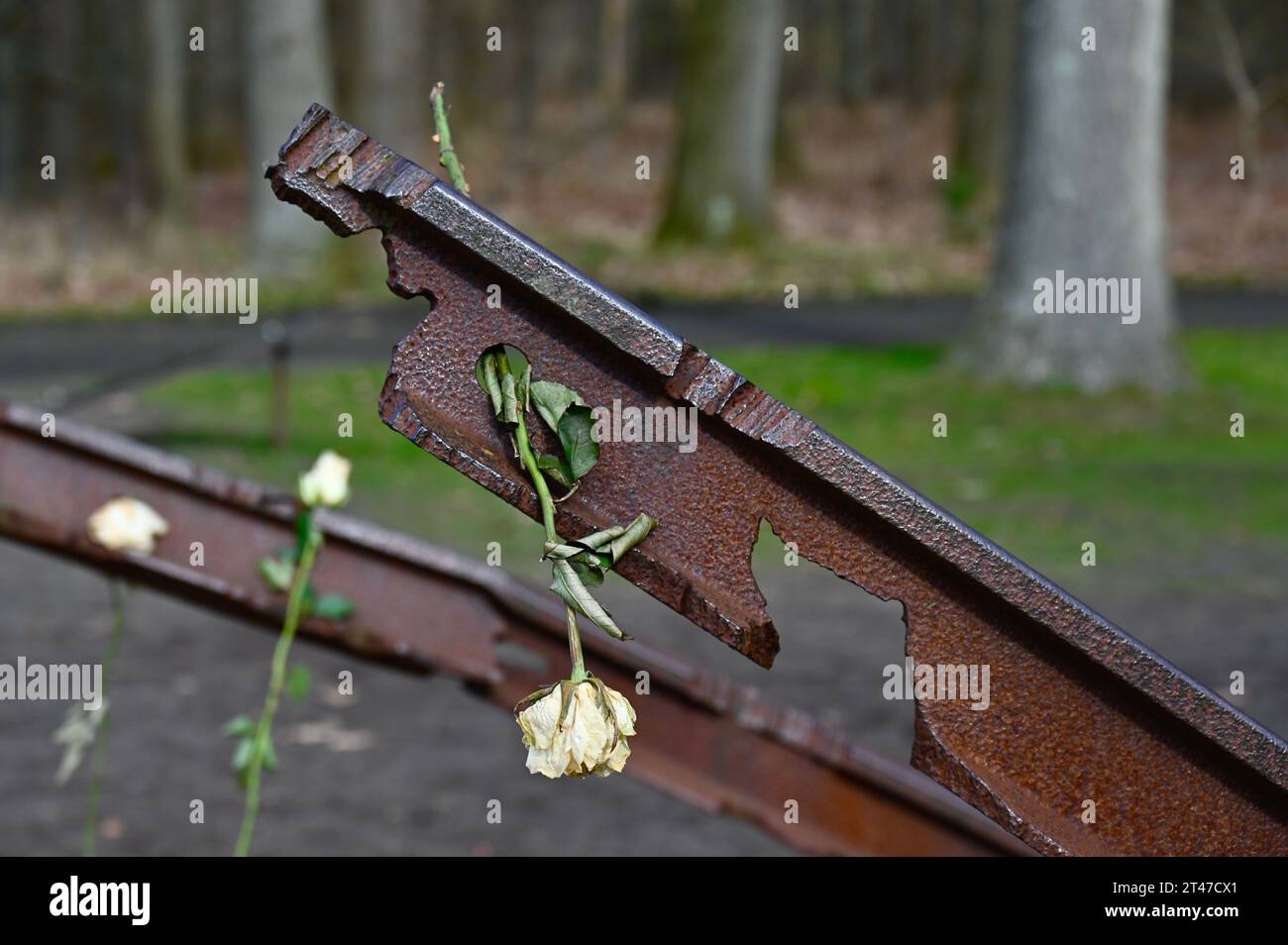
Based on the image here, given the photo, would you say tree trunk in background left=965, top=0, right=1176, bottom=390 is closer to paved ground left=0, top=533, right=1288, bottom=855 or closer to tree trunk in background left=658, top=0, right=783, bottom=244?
paved ground left=0, top=533, right=1288, bottom=855

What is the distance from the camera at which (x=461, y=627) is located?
9.42 ft

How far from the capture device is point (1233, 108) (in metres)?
38.2

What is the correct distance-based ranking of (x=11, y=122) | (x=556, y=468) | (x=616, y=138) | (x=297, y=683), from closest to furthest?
(x=556, y=468)
(x=297, y=683)
(x=11, y=122)
(x=616, y=138)

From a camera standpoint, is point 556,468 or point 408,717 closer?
point 556,468

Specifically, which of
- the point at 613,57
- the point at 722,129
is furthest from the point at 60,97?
the point at 613,57

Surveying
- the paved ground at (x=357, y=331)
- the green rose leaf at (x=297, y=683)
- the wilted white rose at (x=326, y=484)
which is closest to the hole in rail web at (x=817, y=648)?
the green rose leaf at (x=297, y=683)

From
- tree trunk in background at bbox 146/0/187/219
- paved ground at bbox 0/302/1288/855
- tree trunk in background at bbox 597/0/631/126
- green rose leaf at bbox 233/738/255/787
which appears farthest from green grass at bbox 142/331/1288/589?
tree trunk in background at bbox 597/0/631/126

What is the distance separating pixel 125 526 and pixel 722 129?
68.9 ft

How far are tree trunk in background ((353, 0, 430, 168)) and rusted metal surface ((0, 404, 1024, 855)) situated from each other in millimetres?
18565

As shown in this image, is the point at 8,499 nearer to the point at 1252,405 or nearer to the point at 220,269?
the point at 1252,405

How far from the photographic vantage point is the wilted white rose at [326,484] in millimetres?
2404

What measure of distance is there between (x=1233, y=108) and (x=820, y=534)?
A: 3962 centimetres

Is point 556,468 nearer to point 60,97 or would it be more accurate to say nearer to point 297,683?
point 297,683
